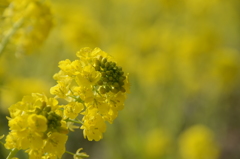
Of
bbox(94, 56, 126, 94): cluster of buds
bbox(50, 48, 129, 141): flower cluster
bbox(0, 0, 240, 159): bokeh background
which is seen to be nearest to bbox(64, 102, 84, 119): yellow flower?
bbox(50, 48, 129, 141): flower cluster

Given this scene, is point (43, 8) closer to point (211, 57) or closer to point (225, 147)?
point (211, 57)

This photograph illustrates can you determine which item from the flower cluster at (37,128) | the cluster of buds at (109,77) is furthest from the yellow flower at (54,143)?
the cluster of buds at (109,77)

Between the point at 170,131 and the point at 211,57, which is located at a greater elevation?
the point at 211,57

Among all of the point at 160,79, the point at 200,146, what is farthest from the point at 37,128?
the point at 160,79

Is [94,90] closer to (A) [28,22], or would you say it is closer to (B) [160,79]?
(A) [28,22]

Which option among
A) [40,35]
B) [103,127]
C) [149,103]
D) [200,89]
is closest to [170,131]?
[149,103]

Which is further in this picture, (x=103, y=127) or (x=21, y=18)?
(x=21, y=18)

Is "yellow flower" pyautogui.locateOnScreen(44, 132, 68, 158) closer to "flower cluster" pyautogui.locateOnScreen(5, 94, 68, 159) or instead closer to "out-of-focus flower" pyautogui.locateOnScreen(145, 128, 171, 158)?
"flower cluster" pyautogui.locateOnScreen(5, 94, 68, 159)
